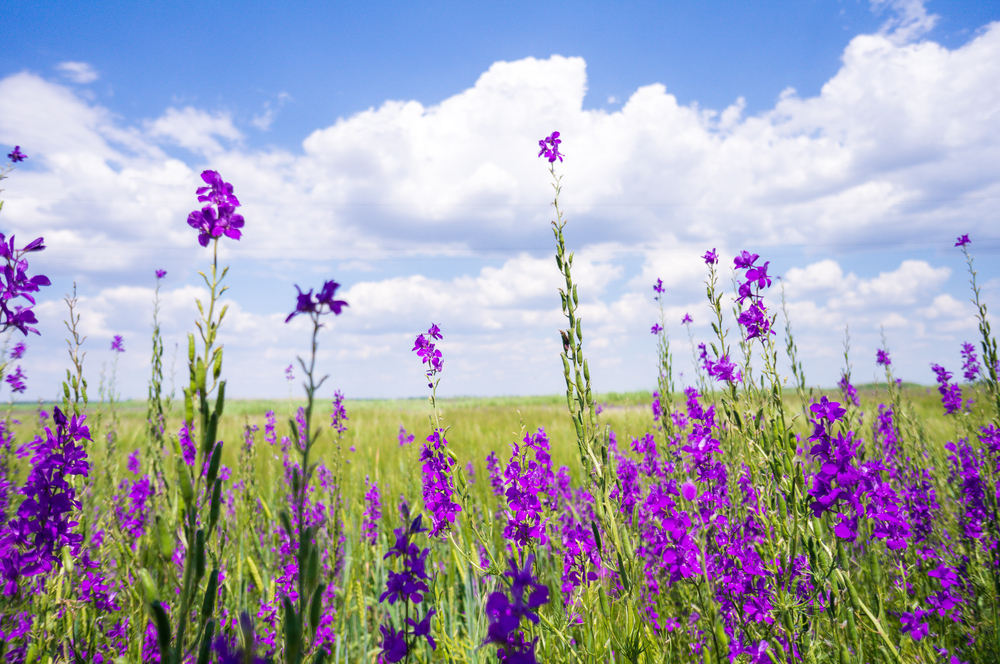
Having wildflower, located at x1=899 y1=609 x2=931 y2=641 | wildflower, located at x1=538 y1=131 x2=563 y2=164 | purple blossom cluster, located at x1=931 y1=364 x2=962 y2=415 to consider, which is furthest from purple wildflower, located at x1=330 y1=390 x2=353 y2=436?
purple blossom cluster, located at x1=931 y1=364 x2=962 y2=415

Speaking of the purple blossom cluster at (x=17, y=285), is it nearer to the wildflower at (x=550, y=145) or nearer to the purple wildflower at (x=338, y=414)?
the wildflower at (x=550, y=145)

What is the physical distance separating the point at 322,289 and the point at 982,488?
16.7ft

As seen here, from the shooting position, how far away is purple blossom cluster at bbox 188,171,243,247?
1.37 metres

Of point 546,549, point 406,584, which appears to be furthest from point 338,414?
point 406,584

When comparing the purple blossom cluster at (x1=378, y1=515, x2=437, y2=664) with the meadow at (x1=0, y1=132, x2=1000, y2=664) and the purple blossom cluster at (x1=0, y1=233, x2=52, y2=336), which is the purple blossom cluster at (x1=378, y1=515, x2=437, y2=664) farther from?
the purple blossom cluster at (x1=0, y1=233, x2=52, y2=336)

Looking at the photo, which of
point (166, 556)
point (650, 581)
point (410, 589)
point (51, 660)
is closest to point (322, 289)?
point (166, 556)

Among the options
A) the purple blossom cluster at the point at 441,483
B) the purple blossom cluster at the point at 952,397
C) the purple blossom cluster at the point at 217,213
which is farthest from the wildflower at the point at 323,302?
the purple blossom cluster at the point at 952,397

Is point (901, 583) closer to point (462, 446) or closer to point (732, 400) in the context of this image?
point (732, 400)

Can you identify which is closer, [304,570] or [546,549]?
[304,570]

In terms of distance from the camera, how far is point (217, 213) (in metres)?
1.38

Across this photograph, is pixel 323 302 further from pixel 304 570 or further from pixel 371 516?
pixel 371 516

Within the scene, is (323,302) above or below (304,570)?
above

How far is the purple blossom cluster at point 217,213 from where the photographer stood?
1368mm

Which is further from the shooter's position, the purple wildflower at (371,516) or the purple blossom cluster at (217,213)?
the purple wildflower at (371,516)
